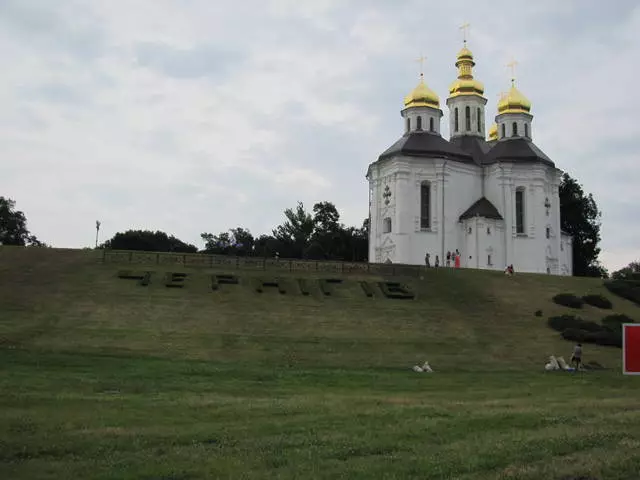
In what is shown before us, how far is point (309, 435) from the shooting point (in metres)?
12.1

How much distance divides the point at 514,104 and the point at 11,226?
52.8 metres

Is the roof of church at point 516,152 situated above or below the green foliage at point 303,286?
above

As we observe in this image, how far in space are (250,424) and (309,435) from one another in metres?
1.48

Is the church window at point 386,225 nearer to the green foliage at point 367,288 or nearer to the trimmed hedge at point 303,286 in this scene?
the green foliage at point 367,288

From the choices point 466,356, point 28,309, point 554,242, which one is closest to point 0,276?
point 28,309

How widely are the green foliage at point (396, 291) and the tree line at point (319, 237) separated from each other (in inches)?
1199

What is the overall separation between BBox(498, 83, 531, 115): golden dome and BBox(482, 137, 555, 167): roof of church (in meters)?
3.04

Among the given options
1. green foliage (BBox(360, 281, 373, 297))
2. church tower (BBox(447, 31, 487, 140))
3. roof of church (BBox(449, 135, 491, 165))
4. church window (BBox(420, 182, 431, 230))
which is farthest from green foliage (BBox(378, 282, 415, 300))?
church tower (BBox(447, 31, 487, 140))

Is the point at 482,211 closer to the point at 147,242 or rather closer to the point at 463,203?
the point at 463,203

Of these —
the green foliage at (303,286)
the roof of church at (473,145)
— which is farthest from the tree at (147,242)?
the green foliage at (303,286)

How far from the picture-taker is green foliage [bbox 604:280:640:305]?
41406mm

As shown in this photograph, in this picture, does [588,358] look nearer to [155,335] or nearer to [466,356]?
[466,356]

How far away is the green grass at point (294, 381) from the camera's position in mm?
10391

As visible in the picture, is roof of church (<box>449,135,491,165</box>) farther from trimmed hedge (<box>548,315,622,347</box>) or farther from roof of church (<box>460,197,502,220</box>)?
trimmed hedge (<box>548,315,622,347</box>)
